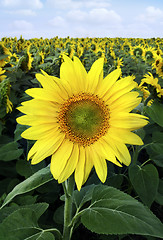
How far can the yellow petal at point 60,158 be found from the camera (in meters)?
1.16

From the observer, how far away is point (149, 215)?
3.79 ft

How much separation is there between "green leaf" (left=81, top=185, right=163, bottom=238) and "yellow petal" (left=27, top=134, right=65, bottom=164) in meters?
0.34

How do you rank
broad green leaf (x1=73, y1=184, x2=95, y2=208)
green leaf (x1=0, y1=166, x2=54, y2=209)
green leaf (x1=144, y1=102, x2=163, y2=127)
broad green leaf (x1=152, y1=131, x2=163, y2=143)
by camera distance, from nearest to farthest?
green leaf (x1=0, y1=166, x2=54, y2=209), broad green leaf (x1=73, y1=184, x2=95, y2=208), green leaf (x1=144, y1=102, x2=163, y2=127), broad green leaf (x1=152, y1=131, x2=163, y2=143)

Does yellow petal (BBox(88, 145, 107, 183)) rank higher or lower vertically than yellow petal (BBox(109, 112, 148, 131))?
lower

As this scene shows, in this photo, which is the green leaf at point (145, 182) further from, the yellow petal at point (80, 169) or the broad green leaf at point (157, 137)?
the yellow petal at point (80, 169)

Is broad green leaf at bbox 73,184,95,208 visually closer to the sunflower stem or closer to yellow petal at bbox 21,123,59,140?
the sunflower stem

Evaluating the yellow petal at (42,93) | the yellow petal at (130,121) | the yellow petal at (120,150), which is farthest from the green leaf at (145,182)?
the yellow petal at (42,93)

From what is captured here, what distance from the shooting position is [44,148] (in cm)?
116

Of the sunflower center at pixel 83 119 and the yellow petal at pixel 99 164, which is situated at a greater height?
the sunflower center at pixel 83 119

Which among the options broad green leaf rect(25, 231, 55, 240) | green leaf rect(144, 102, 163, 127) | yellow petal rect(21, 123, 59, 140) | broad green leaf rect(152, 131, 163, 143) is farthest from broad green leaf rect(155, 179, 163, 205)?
Answer: yellow petal rect(21, 123, 59, 140)

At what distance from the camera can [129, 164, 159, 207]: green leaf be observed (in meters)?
1.70

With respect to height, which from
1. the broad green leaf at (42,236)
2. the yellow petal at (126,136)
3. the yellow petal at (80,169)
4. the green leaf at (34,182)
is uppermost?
the yellow petal at (126,136)

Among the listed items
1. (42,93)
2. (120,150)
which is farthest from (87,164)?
(42,93)

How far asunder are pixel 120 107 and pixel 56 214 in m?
0.93
